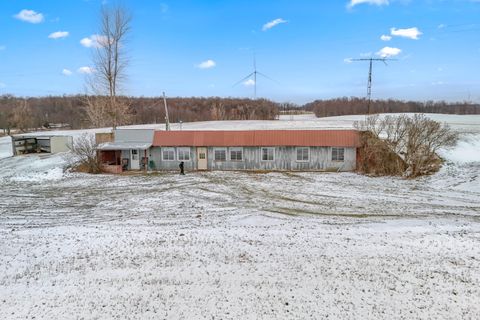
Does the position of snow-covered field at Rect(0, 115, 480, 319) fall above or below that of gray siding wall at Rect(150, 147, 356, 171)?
below

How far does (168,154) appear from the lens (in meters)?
27.8

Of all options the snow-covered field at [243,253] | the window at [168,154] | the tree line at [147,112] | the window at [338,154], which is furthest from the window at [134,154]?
the tree line at [147,112]

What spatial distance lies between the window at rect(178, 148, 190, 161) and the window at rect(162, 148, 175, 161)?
1.82ft

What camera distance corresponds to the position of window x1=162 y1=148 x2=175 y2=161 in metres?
27.7

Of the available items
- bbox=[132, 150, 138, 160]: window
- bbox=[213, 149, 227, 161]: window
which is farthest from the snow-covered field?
bbox=[132, 150, 138, 160]: window

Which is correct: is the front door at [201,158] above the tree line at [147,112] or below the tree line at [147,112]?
below

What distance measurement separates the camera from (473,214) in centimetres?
1523

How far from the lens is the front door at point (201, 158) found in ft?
90.3

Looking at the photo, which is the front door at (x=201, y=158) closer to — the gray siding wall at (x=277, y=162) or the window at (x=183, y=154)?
the gray siding wall at (x=277, y=162)

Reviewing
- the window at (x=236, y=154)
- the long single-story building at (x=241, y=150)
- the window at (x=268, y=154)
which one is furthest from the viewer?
the window at (x=236, y=154)

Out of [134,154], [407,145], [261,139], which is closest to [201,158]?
[261,139]

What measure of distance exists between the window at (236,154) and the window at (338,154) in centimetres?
719

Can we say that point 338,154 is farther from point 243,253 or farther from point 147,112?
point 147,112

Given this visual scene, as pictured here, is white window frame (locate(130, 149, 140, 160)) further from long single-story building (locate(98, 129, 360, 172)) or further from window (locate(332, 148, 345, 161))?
window (locate(332, 148, 345, 161))
